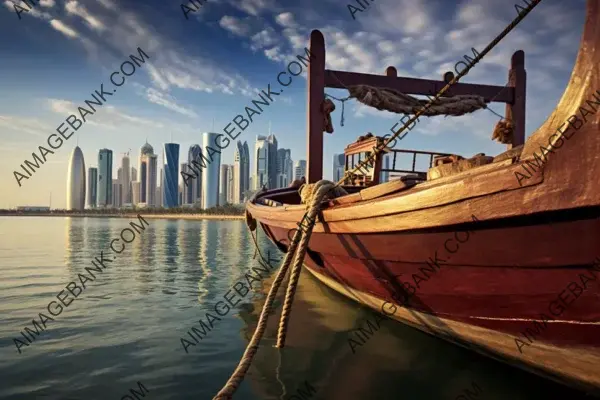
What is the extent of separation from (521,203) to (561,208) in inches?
8.0

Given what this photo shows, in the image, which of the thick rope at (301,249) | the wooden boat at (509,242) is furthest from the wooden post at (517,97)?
the thick rope at (301,249)

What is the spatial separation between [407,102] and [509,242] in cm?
509

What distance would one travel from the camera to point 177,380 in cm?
341

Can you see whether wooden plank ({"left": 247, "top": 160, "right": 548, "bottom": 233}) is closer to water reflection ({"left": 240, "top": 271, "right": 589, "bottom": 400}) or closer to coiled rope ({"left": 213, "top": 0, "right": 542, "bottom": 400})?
coiled rope ({"left": 213, "top": 0, "right": 542, "bottom": 400})

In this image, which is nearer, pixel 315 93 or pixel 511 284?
pixel 511 284

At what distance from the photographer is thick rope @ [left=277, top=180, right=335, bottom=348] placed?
3.77 meters

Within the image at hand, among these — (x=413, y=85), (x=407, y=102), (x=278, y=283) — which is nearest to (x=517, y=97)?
(x=413, y=85)

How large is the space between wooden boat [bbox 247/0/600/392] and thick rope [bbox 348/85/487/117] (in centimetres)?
348

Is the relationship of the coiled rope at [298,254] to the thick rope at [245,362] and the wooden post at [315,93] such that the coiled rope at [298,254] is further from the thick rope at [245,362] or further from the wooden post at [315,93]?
the wooden post at [315,93]

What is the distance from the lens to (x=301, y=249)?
3.76 meters

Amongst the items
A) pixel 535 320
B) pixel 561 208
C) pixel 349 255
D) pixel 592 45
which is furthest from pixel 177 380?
pixel 592 45

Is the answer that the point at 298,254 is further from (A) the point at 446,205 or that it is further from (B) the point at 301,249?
(A) the point at 446,205

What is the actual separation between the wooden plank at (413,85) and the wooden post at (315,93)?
0.81ft

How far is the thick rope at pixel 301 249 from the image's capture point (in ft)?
12.4
